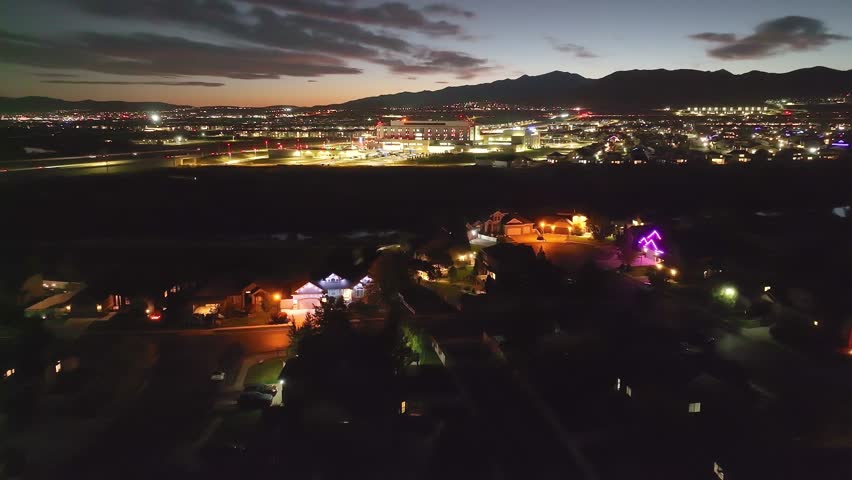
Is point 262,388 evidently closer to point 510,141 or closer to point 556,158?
point 556,158

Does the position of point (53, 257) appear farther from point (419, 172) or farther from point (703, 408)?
point (419, 172)

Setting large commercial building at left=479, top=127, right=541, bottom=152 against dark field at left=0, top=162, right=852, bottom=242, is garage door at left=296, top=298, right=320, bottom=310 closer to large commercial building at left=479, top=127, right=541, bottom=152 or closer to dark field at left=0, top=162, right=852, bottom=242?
dark field at left=0, top=162, right=852, bottom=242

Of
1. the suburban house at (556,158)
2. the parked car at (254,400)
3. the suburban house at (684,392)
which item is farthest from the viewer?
the suburban house at (556,158)

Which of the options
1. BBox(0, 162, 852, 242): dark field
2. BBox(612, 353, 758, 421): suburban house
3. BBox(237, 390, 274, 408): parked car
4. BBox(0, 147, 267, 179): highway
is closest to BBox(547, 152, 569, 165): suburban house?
BBox(0, 162, 852, 242): dark field

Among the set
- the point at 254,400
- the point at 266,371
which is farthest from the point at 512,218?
the point at 254,400

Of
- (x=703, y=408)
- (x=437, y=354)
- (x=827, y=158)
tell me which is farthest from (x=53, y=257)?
(x=827, y=158)

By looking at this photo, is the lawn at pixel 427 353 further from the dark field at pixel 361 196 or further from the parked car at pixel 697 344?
the dark field at pixel 361 196

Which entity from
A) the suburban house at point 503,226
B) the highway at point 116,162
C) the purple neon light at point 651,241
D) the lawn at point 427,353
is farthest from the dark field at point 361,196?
the lawn at point 427,353
